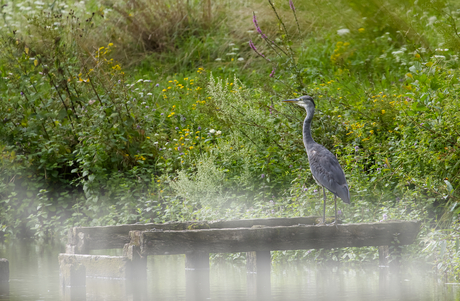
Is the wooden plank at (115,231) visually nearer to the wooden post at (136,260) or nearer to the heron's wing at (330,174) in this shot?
the wooden post at (136,260)

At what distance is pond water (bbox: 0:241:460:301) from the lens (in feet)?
15.9

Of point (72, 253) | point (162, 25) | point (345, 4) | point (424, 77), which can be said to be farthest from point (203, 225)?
point (162, 25)

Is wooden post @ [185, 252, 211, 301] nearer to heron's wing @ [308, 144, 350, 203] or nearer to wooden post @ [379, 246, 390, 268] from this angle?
heron's wing @ [308, 144, 350, 203]

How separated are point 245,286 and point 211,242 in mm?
502

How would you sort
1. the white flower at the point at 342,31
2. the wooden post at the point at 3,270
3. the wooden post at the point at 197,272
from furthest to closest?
1. the white flower at the point at 342,31
2. the wooden post at the point at 3,270
3. the wooden post at the point at 197,272

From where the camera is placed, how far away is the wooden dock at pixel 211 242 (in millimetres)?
5102

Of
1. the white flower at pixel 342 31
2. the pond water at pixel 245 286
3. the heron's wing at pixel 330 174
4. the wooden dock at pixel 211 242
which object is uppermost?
the white flower at pixel 342 31

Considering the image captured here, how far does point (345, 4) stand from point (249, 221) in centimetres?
687

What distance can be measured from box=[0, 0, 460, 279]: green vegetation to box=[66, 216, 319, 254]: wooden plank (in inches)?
23.8

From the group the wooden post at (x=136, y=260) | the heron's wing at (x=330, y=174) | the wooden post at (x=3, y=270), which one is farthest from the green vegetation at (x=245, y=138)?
the wooden post at (x=3, y=270)

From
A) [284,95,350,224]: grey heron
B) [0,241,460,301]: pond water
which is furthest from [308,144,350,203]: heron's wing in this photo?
[0,241,460,301]: pond water

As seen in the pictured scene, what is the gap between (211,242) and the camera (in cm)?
521

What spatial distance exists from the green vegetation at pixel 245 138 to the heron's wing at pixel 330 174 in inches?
25.3

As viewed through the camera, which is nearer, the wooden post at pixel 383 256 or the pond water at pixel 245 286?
the pond water at pixel 245 286
